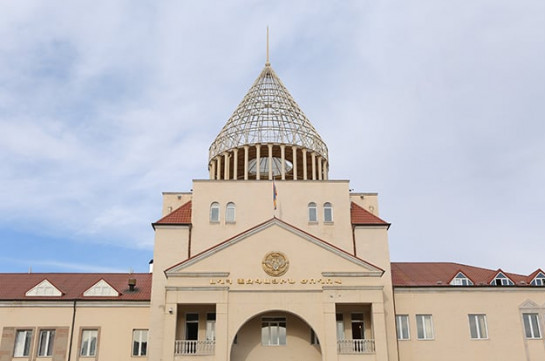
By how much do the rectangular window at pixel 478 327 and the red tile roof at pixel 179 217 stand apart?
20748 millimetres

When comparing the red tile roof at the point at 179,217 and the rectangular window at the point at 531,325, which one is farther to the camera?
the red tile roof at the point at 179,217

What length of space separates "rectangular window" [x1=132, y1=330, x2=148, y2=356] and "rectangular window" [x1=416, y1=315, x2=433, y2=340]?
18593mm

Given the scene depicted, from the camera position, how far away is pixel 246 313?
33.2 metres

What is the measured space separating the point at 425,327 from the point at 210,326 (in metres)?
14.6

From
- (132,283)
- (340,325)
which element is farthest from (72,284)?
(340,325)

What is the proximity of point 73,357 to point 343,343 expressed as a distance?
18.4 metres

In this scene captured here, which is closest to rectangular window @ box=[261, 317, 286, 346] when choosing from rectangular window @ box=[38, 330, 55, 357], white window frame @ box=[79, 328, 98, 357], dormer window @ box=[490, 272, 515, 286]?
white window frame @ box=[79, 328, 98, 357]

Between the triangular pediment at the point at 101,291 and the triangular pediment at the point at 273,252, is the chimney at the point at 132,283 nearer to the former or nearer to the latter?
the triangular pediment at the point at 101,291

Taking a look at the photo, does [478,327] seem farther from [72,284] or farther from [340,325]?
[72,284]

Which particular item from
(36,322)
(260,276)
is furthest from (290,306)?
(36,322)

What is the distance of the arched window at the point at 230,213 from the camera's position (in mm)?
39225

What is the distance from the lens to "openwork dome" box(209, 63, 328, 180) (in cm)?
4384

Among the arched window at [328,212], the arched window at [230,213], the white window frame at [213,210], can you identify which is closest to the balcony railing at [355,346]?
the arched window at [328,212]

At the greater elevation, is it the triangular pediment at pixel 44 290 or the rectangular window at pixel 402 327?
the triangular pediment at pixel 44 290
